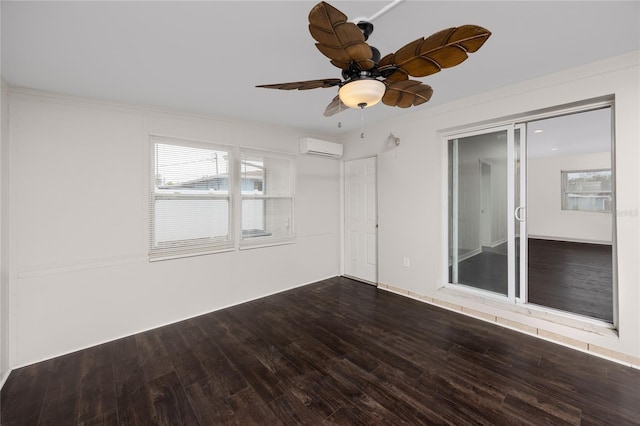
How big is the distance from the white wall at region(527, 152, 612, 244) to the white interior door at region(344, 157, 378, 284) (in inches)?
219

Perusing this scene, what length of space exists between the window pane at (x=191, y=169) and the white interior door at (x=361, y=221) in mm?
2139

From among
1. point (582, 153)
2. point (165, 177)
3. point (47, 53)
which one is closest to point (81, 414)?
point (165, 177)

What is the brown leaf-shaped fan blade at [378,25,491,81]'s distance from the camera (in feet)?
3.51

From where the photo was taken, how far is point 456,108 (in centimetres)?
312

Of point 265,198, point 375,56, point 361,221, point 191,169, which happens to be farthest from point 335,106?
point 361,221

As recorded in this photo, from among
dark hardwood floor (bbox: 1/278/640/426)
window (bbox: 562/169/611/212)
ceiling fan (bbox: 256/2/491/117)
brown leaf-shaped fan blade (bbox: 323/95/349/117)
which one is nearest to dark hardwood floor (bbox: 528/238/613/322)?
dark hardwood floor (bbox: 1/278/640/426)

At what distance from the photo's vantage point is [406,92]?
1.59m

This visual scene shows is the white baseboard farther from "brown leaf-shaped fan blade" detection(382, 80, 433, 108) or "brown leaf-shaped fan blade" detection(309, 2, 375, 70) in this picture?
"brown leaf-shaped fan blade" detection(309, 2, 375, 70)

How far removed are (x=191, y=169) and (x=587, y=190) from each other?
9765 millimetres

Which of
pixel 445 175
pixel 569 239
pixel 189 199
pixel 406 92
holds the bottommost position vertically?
pixel 569 239

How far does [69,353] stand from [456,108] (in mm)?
4861

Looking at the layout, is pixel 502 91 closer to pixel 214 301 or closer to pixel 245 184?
pixel 245 184

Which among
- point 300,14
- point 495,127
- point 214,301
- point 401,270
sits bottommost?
point 214,301

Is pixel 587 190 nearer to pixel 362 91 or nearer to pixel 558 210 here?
pixel 558 210
